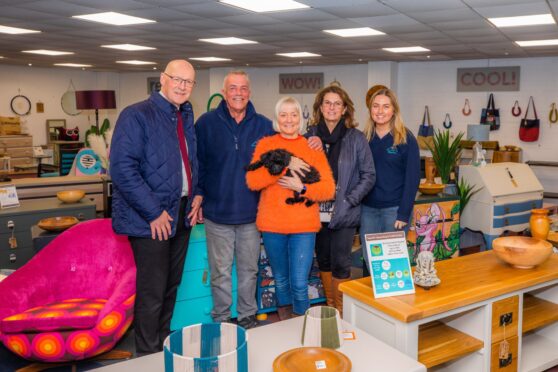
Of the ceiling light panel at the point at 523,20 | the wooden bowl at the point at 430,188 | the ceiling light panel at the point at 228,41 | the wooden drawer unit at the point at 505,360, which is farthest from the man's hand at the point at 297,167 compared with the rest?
the ceiling light panel at the point at 228,41

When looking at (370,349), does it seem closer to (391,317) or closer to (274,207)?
(391,317)

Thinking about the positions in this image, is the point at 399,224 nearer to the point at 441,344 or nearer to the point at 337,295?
the point at 337,295

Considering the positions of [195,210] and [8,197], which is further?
[8,197]

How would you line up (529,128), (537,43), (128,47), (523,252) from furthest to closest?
(529,128), (128,47), (537,43), (523,252)

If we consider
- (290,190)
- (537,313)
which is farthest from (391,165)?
(537,313)

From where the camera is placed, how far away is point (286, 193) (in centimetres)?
322

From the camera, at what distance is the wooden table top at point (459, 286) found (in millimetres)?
2357

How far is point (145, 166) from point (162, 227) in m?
0.32

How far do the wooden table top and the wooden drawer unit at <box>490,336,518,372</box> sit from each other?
283mm

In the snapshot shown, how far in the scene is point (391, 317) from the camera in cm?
234

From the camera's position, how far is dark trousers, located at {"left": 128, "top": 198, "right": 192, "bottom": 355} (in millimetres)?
2799

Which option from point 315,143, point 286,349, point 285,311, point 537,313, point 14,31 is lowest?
point 285,311

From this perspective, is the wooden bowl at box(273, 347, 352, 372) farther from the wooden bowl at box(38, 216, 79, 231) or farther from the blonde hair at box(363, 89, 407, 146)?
the wooden bowl at box(38, 216, 79, 231)

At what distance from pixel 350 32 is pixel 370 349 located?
5559 mm
